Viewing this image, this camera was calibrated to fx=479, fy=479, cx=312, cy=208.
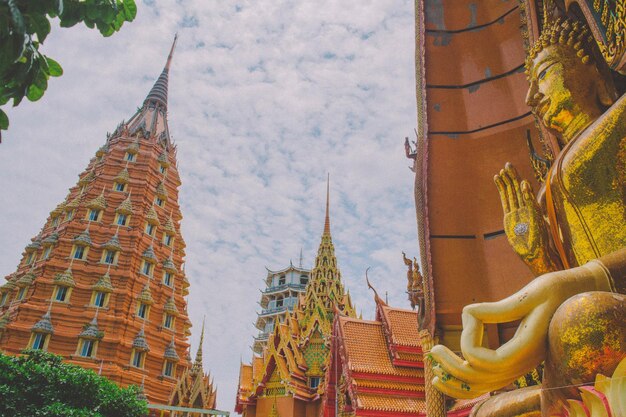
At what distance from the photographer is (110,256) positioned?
70.6 feet

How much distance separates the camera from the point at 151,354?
20.1 meters

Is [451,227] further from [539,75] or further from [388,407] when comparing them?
[388,407]

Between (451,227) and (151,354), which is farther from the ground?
(151,354)

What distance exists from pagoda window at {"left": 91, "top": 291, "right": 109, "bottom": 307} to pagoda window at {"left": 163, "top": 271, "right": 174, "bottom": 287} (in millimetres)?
3264

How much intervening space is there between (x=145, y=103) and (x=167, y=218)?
977cm

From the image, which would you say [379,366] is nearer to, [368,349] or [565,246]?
[368,349]

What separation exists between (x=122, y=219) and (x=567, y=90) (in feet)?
73.5

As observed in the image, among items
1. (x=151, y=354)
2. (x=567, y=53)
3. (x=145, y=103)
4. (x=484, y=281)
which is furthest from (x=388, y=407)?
(x=145, y=103)

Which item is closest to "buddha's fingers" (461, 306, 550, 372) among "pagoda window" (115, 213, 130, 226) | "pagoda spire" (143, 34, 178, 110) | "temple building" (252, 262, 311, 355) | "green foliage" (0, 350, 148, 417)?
"green foliage" (0, 350, 148, 417)

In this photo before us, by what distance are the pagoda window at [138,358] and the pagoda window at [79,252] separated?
16.0 ft

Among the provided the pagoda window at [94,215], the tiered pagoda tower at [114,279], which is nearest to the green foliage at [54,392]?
the tiered pagoda tower at [114,279]

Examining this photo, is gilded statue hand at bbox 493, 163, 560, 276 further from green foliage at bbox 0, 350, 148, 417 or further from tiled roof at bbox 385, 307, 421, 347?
green foliage at bbox 0, 350, 148, 417

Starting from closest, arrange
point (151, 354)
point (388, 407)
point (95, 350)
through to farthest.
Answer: point (388, 407) < point (95, 350) < point (151, 354)

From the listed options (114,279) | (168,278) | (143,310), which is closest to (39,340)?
(114,279)
